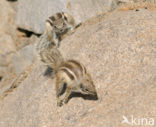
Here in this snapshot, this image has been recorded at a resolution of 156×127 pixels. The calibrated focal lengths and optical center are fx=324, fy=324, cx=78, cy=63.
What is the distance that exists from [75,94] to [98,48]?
151 cm

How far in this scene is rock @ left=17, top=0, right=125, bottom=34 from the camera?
476 inches

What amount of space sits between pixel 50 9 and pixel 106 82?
6.39 meters

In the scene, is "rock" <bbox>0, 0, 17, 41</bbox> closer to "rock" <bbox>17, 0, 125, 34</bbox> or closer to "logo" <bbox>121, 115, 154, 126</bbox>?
"rock" <bbox>17, 0, 125, 34</bbox>

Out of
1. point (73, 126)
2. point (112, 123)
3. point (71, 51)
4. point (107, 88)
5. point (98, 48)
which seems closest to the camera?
point (112, 123)

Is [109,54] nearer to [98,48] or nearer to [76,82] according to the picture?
[98,48]

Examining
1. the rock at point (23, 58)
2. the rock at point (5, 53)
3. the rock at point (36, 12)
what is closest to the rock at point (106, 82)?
the rock at point (36, 12)

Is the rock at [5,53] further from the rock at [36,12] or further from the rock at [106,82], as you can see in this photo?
the rock at [106,82]

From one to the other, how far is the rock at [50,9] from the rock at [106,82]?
2459mm

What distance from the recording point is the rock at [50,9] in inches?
476

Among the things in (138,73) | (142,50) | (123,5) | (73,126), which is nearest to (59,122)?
(73,126)

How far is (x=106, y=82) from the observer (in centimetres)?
724

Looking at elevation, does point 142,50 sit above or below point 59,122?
above

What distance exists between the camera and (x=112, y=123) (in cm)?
615

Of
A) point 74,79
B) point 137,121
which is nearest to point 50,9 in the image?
point 74,79
